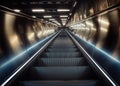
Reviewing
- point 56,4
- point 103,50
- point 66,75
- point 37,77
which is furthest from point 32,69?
point 56,4

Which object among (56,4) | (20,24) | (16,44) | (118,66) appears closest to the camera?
(118,66)

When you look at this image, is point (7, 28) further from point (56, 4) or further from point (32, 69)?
point (56, 4)

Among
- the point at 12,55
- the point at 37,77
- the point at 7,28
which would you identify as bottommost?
the point at 37,77

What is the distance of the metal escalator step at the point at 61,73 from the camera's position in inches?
187

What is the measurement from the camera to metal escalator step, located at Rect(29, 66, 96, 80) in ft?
15.6

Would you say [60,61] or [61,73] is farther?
[60,61]

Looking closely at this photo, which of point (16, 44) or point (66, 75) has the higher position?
point (16, 44)

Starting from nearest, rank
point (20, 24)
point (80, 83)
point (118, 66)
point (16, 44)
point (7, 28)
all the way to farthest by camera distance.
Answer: point (80, 83) < point (118, 66) < point (7, 28) < point (16, 44) < point (20, 24)

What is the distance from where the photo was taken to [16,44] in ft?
20.2

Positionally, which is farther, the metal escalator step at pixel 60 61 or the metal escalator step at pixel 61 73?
the metal escalator step at pixel 60 61

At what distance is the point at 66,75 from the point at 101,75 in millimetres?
1032

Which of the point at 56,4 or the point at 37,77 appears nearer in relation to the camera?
the point at 37,77

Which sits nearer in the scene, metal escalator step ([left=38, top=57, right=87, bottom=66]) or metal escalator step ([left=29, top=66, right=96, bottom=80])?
metal escalator step ([left=29, top=66, right=96, bottom=80])

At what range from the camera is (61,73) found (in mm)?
4855
